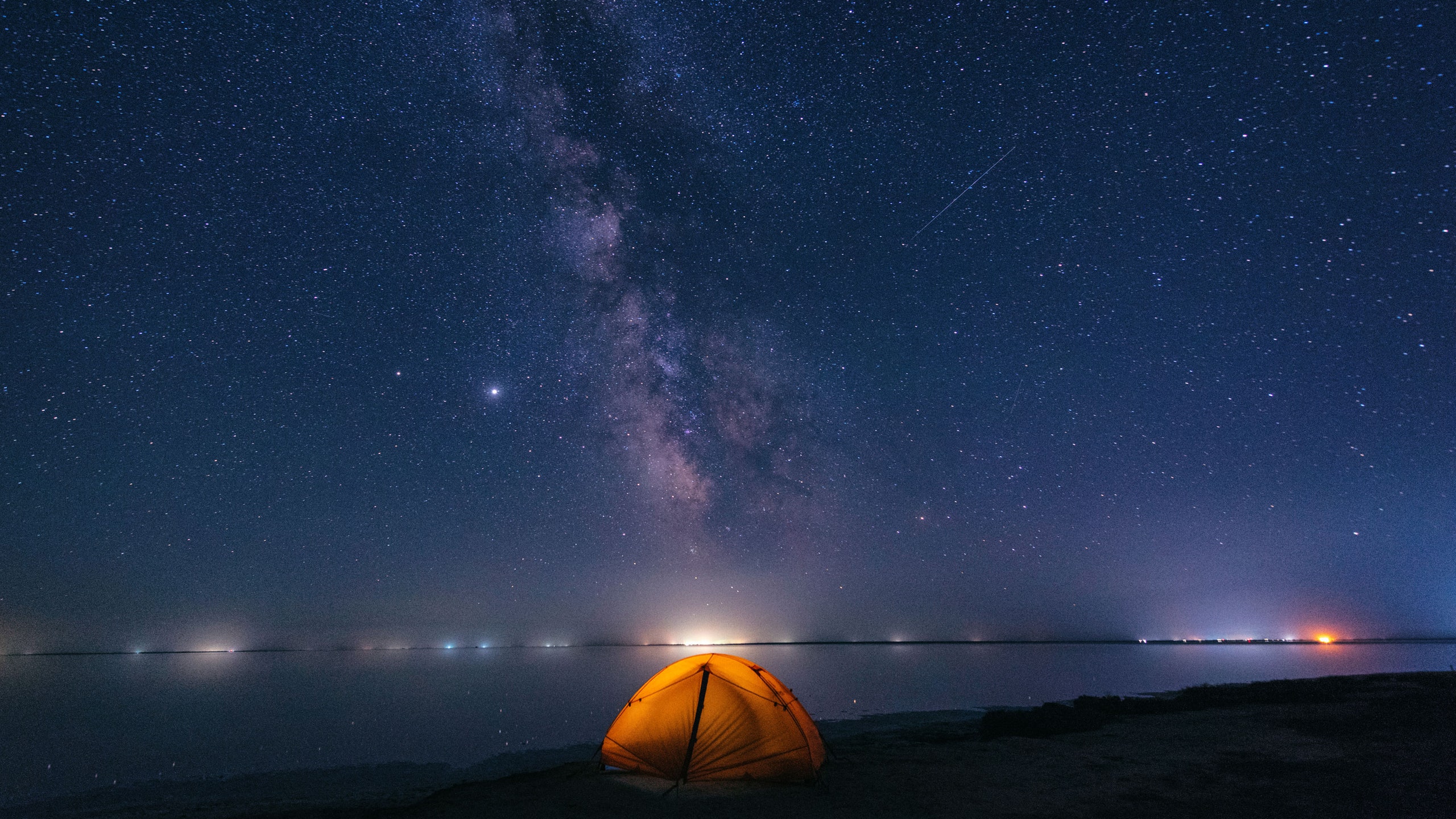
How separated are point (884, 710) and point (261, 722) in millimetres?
21706

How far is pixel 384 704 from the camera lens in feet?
97.1

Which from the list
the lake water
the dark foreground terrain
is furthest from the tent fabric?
the lake water

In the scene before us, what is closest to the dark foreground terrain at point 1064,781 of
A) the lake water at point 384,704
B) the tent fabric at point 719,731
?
the tent fabric at point 719,731

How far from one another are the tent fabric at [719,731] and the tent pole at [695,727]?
0.4 inches

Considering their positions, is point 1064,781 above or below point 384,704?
above

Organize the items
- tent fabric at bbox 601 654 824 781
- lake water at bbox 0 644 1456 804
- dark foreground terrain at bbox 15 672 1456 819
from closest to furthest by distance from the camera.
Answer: dark foreground terrain at bbox 15 672 1456 819, tent fabric at bbox 601 654 824 781, lake water at bbox 0 644 1456 804

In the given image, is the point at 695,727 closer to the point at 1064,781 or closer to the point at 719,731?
the point at 719,731

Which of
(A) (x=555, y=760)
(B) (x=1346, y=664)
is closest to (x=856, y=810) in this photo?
(A) (x=555, y=760)

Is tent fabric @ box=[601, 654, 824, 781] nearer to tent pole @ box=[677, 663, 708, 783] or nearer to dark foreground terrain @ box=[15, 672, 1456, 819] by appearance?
Answer: tent pole @ box=[677, 663, 708, 783]

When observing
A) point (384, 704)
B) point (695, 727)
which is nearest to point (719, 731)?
point (695, 727)

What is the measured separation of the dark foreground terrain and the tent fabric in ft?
1.12

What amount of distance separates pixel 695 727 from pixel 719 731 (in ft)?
1.36

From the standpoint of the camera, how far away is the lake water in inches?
656

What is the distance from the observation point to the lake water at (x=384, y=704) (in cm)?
1666
